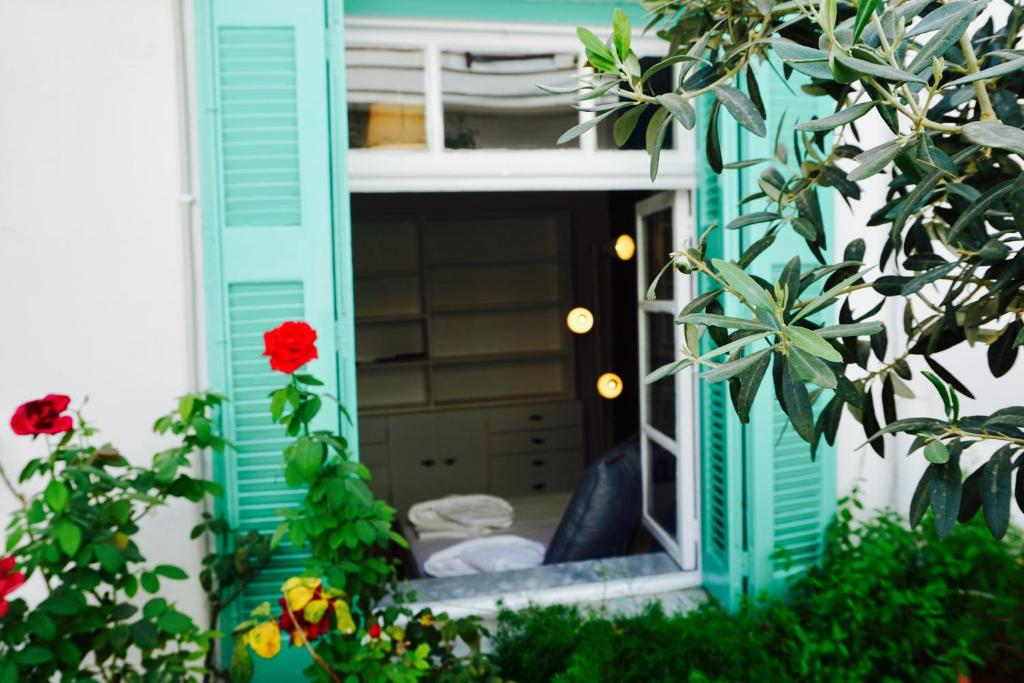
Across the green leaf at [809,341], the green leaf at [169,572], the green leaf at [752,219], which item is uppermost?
the green leaf at [752,219]

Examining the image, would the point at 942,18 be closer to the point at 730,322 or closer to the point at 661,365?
the point at 730,322

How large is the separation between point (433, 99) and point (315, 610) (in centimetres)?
175

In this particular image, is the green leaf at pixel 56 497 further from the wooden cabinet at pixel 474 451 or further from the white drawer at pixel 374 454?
the white drawer at pixel 374 454

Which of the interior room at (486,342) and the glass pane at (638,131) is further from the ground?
the glass pane at (638,131)

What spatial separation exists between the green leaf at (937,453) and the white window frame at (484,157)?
1.98m

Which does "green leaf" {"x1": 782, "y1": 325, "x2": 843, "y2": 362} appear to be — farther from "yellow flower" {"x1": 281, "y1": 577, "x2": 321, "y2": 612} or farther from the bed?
the bed

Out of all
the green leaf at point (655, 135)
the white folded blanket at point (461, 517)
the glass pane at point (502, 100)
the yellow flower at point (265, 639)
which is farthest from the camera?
the white folded blanket at point (461, 517)

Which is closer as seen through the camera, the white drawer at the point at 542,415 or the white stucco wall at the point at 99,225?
the white stucco wall at the point at 99,225

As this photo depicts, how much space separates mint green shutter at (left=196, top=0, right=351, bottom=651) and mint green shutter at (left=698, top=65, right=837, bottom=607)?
1345 millimetres

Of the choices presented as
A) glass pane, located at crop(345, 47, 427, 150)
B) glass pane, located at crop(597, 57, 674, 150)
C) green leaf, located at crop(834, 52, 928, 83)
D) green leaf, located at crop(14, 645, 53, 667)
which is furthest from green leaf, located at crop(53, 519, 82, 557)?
glass pane, located at crop(597, 57, 674, 150)

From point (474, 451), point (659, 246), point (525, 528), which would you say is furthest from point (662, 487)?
point (474, 451)

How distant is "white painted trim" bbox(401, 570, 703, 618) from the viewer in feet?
10.5

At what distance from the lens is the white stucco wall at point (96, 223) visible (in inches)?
103

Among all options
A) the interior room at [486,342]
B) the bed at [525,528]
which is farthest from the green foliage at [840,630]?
the interior room at [486,342]
